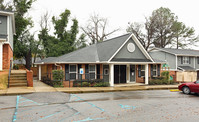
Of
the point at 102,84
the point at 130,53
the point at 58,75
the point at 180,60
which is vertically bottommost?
the point at 102,84

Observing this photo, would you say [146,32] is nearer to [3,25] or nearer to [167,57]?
[167,57]

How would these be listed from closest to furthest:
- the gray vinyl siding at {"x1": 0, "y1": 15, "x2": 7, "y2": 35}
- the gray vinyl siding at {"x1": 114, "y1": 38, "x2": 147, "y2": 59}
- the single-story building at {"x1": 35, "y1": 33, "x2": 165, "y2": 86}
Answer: the single-story building at {"x1": 35, "y1": 33, "x2": 165, "y2": 86} → the gray vinyl siding at {"x1": 0, "y1": 15, "x2": 7, "y2": 35} → the gray vinyl siding at {"x1": 114, "y1": 38, "x2": 147, "y2": 59}

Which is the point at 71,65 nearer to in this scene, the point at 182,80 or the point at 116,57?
the point at 116,57

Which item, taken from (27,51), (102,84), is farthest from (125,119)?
(27,51)

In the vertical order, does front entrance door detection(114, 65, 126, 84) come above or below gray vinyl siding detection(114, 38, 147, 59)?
Result: below

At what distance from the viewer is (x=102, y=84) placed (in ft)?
55.2

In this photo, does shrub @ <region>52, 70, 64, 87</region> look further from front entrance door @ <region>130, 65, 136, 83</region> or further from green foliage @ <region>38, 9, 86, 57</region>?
green foliage @ <region>38, 9, 86, 57</region>

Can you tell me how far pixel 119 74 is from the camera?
19.6 metres

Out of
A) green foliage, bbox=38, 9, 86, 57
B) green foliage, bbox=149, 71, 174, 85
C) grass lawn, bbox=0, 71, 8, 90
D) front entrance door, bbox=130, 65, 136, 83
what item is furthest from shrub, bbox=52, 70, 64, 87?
green foliage, bbox=38, 9, 86, 57

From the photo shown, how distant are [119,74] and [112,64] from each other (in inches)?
111

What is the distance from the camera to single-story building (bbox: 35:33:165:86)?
16938 millimetres

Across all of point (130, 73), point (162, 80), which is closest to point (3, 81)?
point (130, 73)

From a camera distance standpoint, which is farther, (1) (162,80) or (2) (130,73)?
(2) (130,73)

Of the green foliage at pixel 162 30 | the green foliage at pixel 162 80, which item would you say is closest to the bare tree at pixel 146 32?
the green foliage at pixel 162 30
